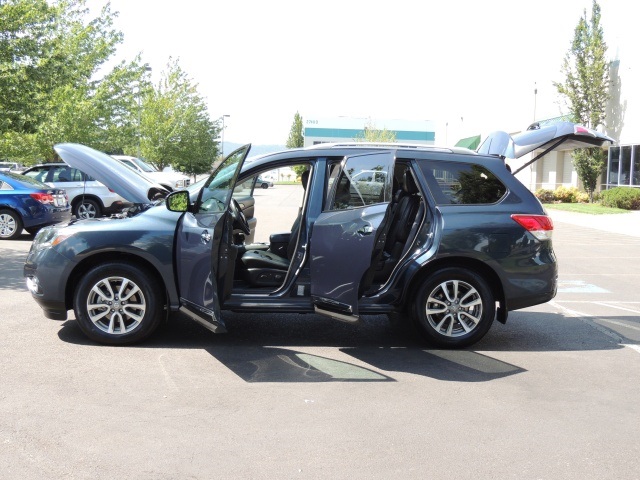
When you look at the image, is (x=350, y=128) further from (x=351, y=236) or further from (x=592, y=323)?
(x=351, y=236)

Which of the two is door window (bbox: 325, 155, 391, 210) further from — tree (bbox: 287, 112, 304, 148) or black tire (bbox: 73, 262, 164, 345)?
tree (bbox: 287, 112, 304, 148)

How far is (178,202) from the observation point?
625 cm

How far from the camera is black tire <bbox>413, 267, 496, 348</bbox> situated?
6398 mm

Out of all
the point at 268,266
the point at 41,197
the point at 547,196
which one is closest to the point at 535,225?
the point at 268,266

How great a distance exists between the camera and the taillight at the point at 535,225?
652 cm

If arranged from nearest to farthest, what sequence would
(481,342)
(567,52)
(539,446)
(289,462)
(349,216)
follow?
(289,462) → (539,446) → (349,216) → (481,342) → (567,52)

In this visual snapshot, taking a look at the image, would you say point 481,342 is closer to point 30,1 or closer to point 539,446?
point 539,446

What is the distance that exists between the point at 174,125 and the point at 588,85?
24.5 metres

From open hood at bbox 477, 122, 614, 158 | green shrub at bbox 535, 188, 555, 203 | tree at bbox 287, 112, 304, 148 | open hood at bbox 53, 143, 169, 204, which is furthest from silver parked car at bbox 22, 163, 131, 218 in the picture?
tree at bbox 287, 112, 304, 148

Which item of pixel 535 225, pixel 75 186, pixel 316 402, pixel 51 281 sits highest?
pixel 75 186

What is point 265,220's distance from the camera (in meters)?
21.7

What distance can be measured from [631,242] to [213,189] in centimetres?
1408

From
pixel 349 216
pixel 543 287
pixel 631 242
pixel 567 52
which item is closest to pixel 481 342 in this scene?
pixel 543 287

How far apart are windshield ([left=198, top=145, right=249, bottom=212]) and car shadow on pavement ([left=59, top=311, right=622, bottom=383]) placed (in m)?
1.30
